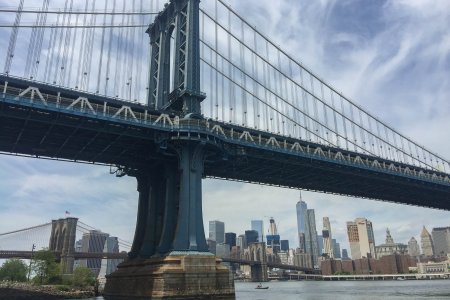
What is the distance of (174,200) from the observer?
57.9 meters

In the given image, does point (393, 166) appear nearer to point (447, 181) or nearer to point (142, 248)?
point (447, 181)

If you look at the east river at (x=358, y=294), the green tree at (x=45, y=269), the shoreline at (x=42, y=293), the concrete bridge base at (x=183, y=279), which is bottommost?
the east river at (x=358, y=294)

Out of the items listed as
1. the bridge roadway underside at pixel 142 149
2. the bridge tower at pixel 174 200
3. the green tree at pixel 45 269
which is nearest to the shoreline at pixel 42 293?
the green tree at pixel 45 269

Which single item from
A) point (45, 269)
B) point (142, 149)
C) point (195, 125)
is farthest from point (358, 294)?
point (45, 269)

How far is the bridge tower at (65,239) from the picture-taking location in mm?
156500

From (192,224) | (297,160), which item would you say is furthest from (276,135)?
(192,224)

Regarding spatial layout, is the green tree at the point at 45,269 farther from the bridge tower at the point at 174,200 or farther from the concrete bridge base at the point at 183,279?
the concrete bridge base at the point at 183,279

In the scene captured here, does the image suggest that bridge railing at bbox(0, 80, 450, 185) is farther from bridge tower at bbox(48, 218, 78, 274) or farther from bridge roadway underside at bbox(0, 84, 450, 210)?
bridge tower at bbox(48, 218, 78, 274)

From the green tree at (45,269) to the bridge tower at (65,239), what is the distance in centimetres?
4172

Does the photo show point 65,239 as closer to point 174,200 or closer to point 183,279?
point 174,200

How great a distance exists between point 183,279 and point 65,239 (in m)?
132

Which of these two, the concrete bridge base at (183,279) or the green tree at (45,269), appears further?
the green tree at (45,269)

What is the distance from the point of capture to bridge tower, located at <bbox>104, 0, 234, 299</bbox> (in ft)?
160

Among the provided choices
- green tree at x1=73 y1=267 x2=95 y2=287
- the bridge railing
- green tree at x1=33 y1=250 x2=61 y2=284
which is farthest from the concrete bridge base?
green tree at x1=33 y1=250 x2=61 y2=284
